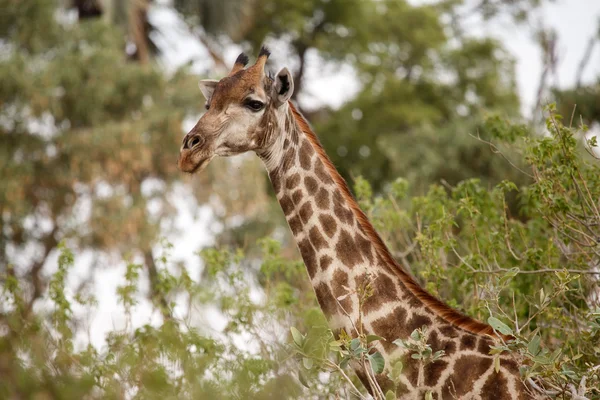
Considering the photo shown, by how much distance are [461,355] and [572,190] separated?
8.49 feet

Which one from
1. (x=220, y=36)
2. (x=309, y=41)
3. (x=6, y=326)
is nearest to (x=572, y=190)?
(x=6, y=326)

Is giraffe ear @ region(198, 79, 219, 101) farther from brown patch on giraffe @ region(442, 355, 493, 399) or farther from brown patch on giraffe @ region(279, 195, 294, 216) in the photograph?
brown patch on giraffe @ region(442, 355, 493, 399)

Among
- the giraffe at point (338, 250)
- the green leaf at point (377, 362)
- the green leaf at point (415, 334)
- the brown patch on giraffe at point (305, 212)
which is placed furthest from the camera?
the brown patch on giraffe at point (305, 212)

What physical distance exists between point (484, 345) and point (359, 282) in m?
0.88

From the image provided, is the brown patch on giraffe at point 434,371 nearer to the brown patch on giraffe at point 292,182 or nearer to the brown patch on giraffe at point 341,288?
the brown patch on giraffe at point 341,288

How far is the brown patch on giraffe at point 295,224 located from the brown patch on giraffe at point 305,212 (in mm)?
36

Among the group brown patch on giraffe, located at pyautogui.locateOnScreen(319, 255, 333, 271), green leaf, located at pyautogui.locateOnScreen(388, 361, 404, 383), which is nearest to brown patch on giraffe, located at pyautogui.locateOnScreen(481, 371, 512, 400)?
green leaf, located at pyautogui.locateOnScreen(388, 361, 404, 383)

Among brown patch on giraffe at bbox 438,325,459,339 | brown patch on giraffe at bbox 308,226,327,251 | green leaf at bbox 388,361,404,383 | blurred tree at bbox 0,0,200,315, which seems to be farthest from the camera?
blurred tree at bbox 0,0,200,315

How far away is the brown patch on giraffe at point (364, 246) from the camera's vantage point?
6.22m

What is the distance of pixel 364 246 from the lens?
625 centimetres

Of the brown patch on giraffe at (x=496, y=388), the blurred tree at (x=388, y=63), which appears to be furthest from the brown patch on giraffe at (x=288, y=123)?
the blurred tree at (x=388, y=63)

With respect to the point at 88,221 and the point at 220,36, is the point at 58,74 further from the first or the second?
the point at 220,36

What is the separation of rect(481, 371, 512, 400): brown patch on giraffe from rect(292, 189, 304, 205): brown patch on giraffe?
5.77 ft

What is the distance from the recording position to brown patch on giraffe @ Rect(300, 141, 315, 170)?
6637 mm
